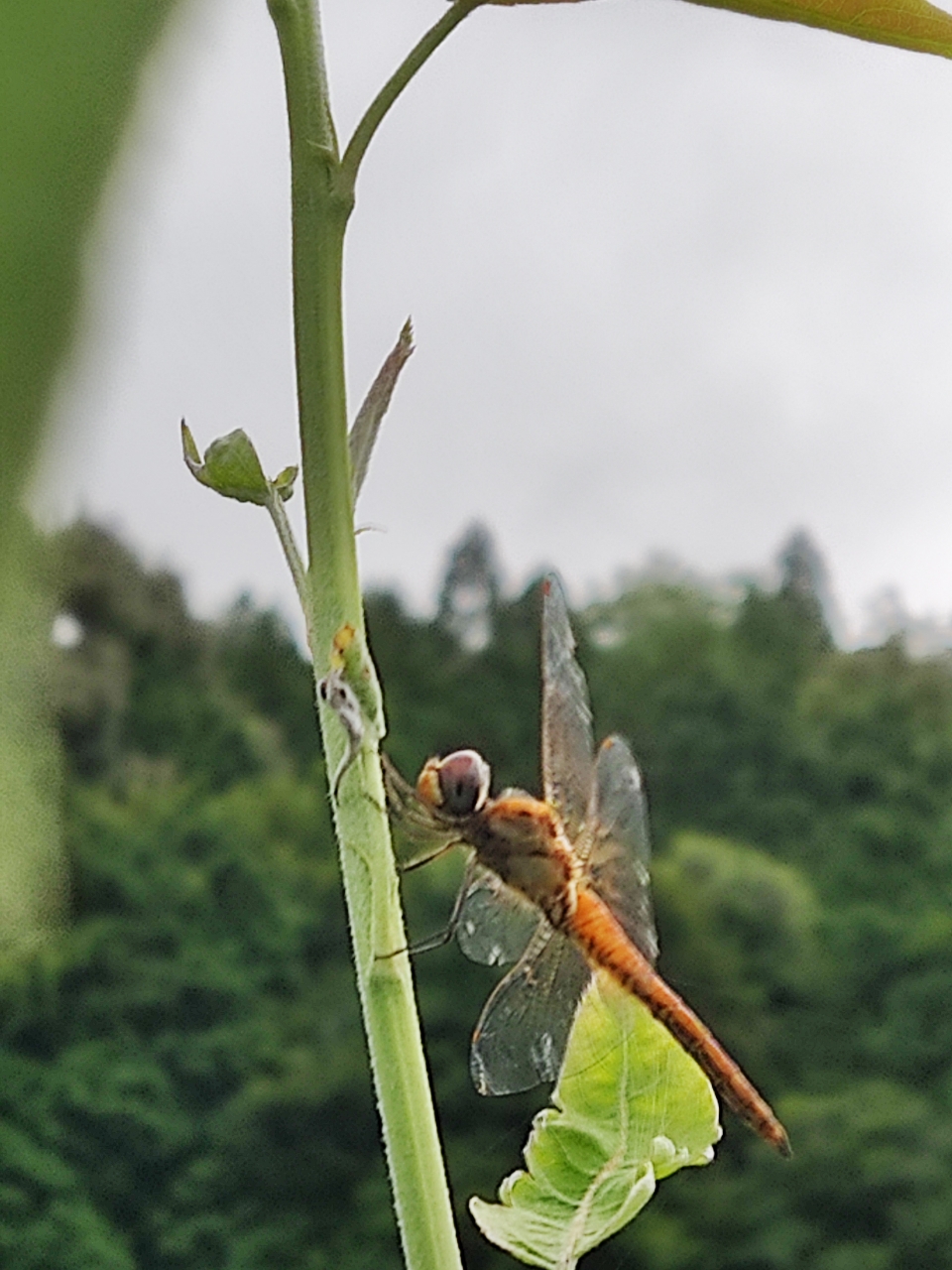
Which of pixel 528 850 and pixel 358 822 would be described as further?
pixel 528 850

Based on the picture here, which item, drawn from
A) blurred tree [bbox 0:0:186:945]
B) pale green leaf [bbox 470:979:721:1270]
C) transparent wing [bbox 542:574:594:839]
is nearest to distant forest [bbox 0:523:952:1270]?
blurred tree [bbox 0:0:186:945]

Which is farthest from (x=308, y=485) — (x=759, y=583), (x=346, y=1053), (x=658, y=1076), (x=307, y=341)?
(x=759, y=583)

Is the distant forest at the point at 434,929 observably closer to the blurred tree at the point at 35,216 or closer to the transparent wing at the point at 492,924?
the blurred tree at the point at 35,216

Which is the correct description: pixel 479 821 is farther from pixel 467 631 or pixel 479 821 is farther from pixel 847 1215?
pixel 467 631

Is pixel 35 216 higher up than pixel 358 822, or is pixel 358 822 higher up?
pixel 35 216

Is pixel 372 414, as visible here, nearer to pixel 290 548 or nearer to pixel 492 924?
pixel 290 548

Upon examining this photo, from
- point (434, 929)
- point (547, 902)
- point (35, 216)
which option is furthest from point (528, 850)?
point (434, 929)

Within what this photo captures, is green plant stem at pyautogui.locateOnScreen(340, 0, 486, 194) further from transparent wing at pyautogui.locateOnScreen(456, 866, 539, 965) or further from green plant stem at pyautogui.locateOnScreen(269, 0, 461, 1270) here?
transparent wing at pyautogui.locateOnScreen(456, 866, 539, 965)
